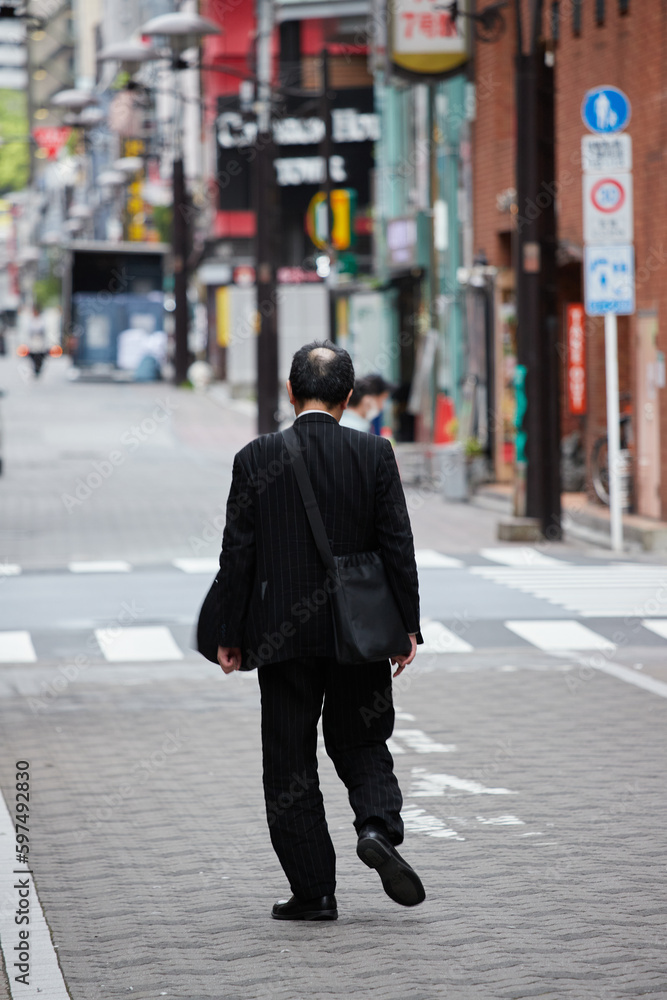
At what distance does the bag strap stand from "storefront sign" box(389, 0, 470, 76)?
21.6m

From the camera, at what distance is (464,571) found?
1683cm

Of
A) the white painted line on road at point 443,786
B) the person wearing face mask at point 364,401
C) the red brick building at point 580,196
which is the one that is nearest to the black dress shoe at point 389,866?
the white painted line on road at point 443,786

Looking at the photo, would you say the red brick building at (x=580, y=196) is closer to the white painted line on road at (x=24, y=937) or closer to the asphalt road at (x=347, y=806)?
the asphalt road at (x=347, y=806)

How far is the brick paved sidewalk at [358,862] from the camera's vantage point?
5.21 metres

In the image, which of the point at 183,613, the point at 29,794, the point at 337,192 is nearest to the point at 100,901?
the point at 29,794

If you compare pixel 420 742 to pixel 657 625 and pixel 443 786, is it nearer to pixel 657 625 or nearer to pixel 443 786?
pixel 443 786

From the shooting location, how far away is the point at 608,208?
1844 cm

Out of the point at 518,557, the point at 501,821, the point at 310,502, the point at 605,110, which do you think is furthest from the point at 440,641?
the point at 605,110

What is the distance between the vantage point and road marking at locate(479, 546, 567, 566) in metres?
17.5

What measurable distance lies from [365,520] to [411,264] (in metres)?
28.6

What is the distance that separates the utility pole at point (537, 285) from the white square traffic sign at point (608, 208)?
2.69 ft

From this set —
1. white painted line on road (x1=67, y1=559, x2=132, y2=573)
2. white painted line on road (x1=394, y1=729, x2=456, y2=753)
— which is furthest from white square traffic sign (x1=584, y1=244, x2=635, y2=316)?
white painted line on road (x1=394, y1=729, x2=456, y2=753)

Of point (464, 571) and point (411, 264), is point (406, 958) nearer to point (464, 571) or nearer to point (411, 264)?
point (464, 571)

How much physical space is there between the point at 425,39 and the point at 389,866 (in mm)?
22459
